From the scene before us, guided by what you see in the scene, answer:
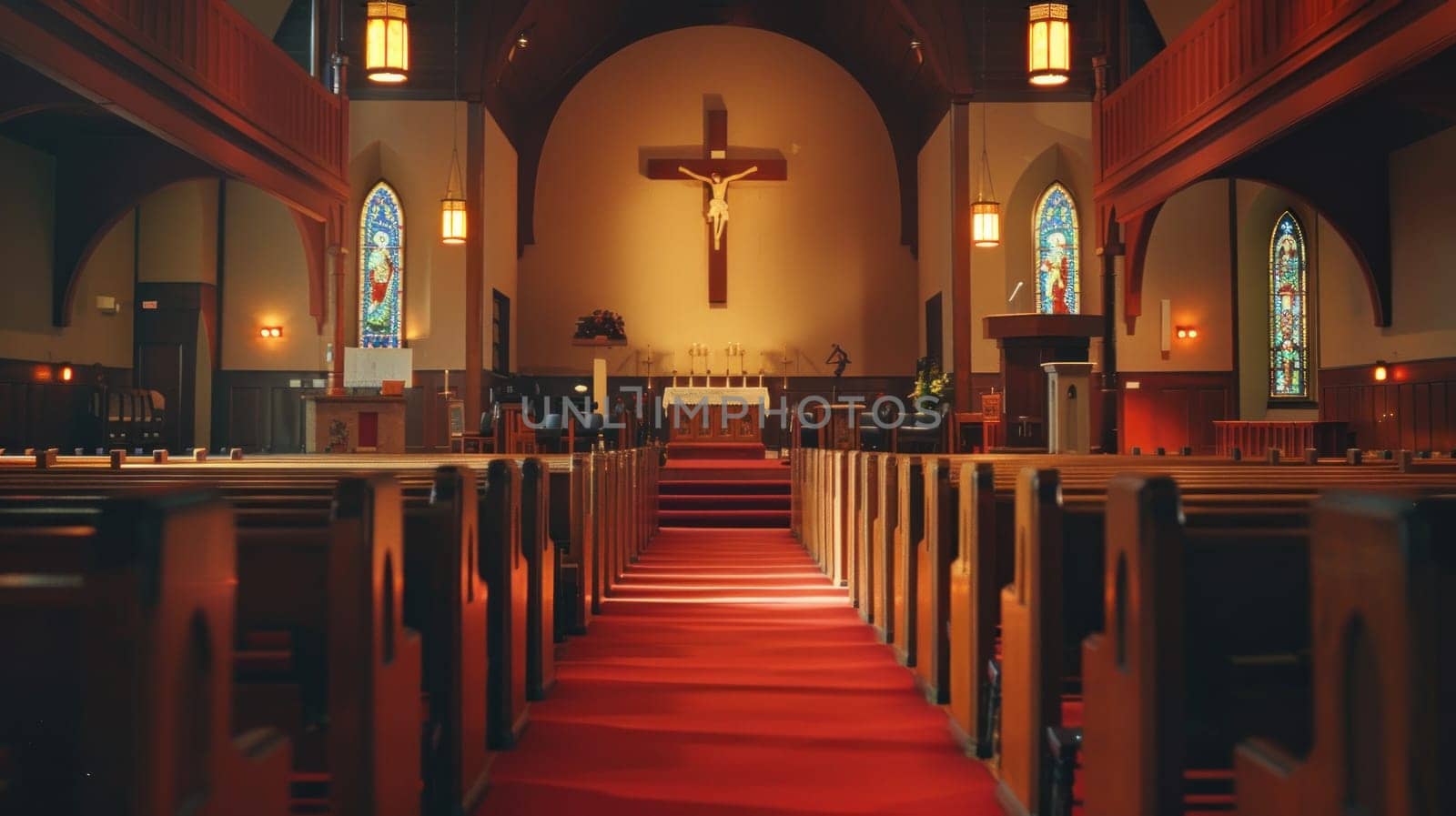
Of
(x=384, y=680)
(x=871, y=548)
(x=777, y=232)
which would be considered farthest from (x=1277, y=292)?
(x=384, y=680)

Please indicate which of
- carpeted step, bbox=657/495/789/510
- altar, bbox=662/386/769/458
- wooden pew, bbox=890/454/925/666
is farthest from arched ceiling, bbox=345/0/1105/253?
wooden pew, bbox=890/454/925/666

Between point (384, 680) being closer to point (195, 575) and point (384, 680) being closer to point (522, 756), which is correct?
point (195, 575)

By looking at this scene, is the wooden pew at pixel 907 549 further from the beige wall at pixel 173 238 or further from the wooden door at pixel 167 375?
the beige wall at pixel 173 238

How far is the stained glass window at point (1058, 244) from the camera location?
14.6 m

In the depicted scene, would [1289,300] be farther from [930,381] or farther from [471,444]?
[471,444]

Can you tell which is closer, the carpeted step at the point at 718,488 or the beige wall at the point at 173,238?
the carpeted step at the point at 718,488

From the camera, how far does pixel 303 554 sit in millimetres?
1649

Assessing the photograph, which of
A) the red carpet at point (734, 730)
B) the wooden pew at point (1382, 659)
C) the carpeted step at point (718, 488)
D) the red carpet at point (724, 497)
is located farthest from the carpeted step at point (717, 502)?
the wooden pew at point (1382, 659)

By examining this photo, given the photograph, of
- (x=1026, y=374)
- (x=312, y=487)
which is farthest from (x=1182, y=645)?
(x=1026, y=374)

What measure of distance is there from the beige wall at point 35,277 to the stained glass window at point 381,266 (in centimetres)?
286

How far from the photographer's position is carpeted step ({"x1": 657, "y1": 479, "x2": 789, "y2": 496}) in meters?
10.5

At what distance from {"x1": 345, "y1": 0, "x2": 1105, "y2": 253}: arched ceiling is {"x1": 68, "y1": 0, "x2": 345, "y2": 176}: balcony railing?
11.3ft

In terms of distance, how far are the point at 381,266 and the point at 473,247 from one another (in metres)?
1.32

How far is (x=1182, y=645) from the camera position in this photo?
140 cm
